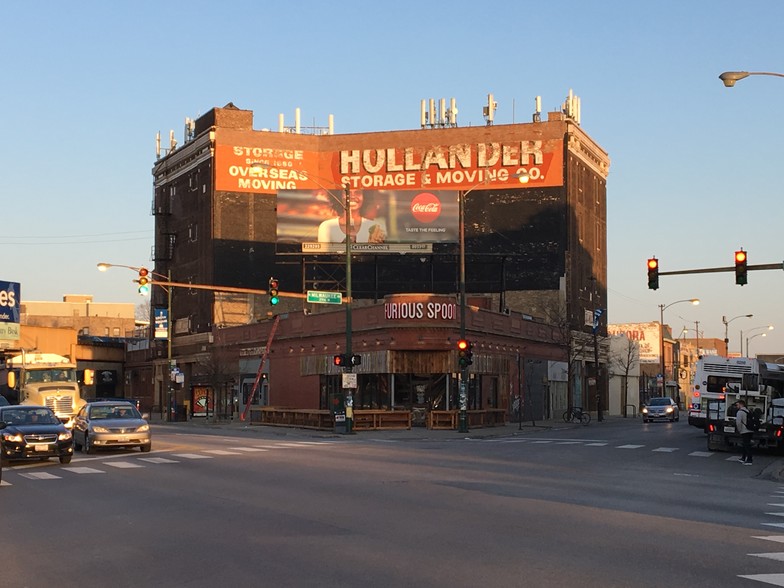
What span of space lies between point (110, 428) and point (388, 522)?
17.0 metres

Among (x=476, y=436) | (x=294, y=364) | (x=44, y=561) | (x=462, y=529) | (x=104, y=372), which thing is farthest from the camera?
(x=104, y=372)

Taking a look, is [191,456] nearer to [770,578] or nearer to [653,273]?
[653,273]

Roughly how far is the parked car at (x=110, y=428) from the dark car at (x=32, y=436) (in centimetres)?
254

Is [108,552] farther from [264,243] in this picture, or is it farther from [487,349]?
[264,243]

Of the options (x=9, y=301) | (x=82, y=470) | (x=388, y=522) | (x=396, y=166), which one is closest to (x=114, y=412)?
(x=82, y=470)

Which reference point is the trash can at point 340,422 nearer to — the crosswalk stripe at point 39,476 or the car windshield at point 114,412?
the car windshield at point 114,412

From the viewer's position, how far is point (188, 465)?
79.7 ft

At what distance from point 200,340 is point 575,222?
3085cm

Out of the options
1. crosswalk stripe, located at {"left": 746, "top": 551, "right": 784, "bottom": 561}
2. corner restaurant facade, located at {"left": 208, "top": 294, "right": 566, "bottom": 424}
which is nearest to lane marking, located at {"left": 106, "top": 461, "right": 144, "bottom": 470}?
crosswalk stripe, located at {"left": 746, "top": 551, "right": 784, "bottom": 561}

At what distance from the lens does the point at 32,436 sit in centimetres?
2422

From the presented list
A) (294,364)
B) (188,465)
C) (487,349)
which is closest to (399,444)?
(188,465)

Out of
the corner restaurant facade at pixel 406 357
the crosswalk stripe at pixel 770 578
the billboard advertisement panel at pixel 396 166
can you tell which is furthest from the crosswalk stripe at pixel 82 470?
the billboard advertisement panel at pixel 396 166

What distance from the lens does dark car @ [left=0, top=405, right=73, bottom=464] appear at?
24.0 m

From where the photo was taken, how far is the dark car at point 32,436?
24.0m
